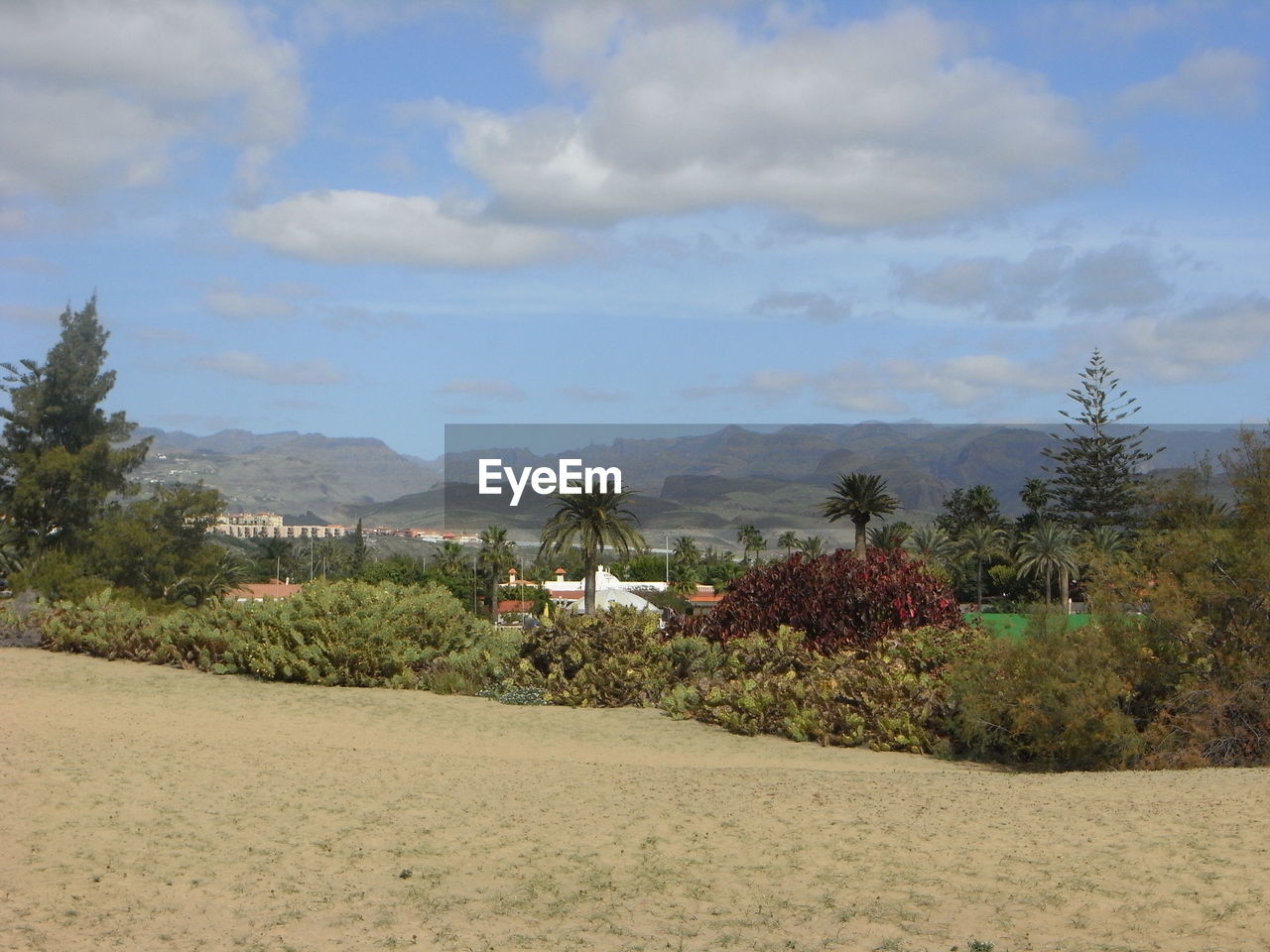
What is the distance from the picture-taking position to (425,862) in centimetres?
793

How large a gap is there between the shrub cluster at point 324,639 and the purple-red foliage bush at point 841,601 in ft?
12.1

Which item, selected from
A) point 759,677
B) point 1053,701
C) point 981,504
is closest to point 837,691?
point 759,677

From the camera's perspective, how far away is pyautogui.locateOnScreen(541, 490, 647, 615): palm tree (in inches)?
1957

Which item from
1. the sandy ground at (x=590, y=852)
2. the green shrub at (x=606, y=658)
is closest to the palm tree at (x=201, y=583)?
the green shrub at (x=606, y=658)

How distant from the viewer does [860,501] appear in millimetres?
43812

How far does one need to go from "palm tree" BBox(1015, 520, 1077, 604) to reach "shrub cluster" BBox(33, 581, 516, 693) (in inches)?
2074

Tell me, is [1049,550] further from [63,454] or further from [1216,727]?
[1216,727]

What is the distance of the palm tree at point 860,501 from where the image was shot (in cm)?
4353

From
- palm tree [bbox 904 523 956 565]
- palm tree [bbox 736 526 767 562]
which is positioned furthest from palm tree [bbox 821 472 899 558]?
palm tree [bbox 736 526 767 562]

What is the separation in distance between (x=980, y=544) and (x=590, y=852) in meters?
75.1

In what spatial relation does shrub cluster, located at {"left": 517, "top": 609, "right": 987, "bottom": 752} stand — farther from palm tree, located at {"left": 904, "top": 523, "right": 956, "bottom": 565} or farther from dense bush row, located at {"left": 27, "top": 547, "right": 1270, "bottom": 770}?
palm tree, located at {"left": 904, "top": 523, "right": 956, "bottom": 565}

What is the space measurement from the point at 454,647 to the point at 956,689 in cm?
864

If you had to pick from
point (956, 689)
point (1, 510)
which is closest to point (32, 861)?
point (956, 689)

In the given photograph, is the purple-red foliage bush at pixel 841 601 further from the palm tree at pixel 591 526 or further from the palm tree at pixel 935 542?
the palm tree at pixel 935 542
